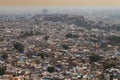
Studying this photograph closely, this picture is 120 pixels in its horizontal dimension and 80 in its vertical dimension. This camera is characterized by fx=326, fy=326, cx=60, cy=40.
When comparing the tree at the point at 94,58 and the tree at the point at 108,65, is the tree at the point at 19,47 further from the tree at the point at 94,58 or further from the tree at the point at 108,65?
the tree at the point at 108,65

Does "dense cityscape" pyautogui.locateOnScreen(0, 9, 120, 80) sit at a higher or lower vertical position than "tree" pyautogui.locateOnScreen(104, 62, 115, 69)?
lower

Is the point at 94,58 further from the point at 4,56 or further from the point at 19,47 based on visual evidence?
the point at 19,47

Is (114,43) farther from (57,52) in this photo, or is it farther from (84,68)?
(84,68)

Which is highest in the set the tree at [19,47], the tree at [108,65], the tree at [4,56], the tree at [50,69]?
the tree at [108,65]

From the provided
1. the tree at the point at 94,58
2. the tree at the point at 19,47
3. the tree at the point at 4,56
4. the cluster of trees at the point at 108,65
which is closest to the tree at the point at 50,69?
the cluster of trees at the point at 108,65

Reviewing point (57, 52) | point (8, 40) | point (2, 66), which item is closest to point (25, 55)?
point (57, 52)

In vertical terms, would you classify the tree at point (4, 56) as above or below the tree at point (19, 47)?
above

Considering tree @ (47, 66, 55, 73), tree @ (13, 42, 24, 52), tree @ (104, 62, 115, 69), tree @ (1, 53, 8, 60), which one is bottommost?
tree @ (13, 42, 24, 52)

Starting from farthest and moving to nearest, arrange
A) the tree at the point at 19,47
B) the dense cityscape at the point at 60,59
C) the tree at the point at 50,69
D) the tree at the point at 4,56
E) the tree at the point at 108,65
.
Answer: the tree at the point at 19,47 < the tree at the point at 4,56 < the tree at the point at 108,65 < the tree at the point at 50,69 < the dense cityscape at the point at 60,59

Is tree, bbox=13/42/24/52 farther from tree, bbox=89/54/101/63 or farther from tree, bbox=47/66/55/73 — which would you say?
tree, bbox=47/66/55/73

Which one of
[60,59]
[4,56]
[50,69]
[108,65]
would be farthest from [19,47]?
[108,65]

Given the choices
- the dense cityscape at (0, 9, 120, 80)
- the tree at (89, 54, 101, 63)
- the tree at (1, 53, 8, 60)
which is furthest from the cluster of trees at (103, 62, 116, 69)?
the tree at (1, 53, 8, 60)

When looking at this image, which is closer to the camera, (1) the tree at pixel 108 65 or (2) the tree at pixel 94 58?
(1) the tree at pixel 108 65
